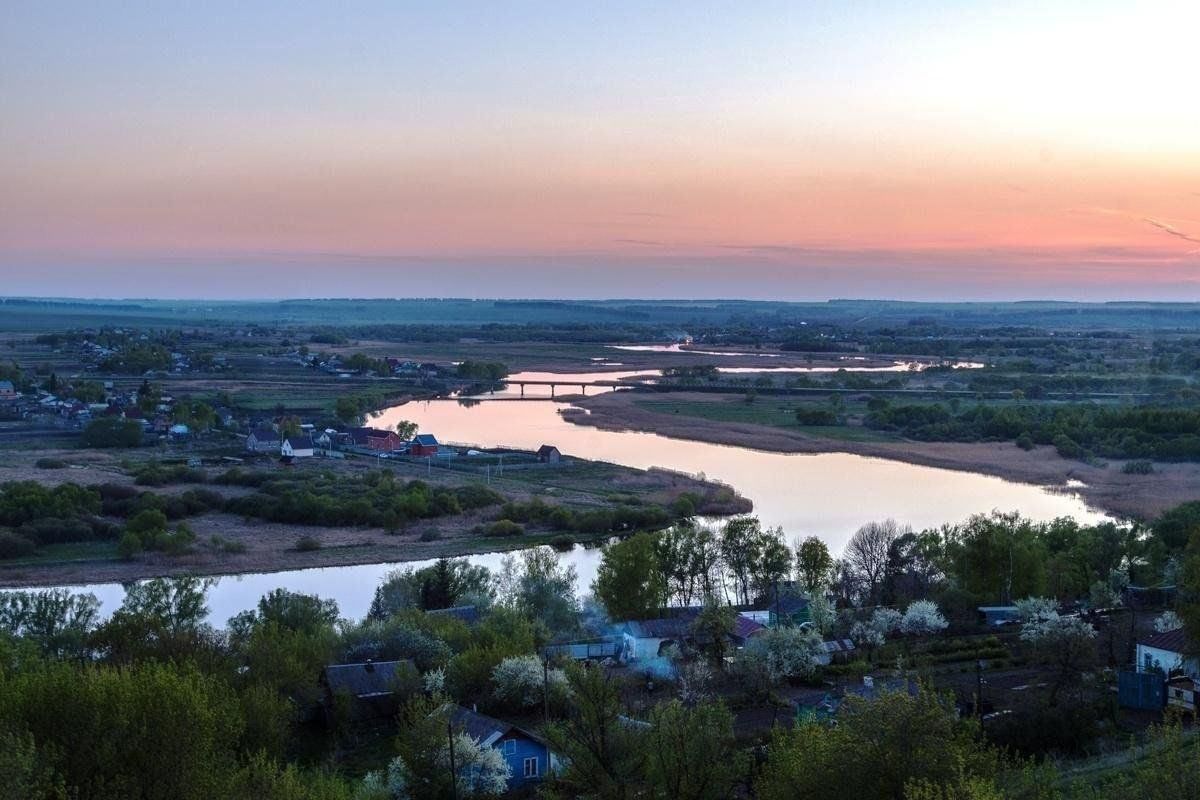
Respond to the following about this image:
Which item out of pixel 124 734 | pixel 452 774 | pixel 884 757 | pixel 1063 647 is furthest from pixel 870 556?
pixel 124 734

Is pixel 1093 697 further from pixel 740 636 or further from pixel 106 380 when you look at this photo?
pixel 106 380

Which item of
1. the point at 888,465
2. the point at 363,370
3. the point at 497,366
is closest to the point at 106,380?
the point at 363,370

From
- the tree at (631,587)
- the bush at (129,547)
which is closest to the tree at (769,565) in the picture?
the tree at (631,587)

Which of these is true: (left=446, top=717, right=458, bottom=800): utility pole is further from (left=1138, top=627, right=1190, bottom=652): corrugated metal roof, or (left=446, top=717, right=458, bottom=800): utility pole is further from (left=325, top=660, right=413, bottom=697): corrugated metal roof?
(left=1138, top=627, right=1190, bottom=652): corrugated metal roof

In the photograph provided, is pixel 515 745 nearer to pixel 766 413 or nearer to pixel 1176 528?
pixel 1176 528

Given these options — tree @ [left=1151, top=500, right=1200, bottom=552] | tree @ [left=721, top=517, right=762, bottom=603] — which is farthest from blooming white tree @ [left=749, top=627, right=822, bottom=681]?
tree @ [left=1151, top=500, right=1200, bottom=552]

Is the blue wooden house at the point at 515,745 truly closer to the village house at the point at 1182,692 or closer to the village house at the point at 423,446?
the village house at the point at 1182,692
